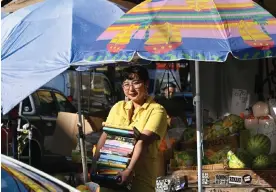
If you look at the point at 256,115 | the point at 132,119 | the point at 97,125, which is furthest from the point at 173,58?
the point at 97,125

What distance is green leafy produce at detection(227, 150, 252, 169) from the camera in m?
6.56

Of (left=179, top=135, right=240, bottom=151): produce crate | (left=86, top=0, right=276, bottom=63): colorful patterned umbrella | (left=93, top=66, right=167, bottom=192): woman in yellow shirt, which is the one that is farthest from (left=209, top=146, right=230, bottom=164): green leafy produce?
(left=86, top=0, right=276, bottom=63): colorful patterned umbrella

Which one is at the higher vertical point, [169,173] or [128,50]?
[128,50]

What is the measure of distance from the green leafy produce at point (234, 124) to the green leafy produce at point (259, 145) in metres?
0.55

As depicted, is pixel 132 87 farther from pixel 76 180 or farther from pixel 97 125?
pixel 97 125

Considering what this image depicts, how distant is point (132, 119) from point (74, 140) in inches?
152

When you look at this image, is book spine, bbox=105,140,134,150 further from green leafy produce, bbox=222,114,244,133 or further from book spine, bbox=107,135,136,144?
green leafy produce, bbox=222,114,244,133

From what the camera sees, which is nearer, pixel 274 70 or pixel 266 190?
pixel 266 190

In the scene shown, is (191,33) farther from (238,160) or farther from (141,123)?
(238,160)

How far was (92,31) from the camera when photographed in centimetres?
736

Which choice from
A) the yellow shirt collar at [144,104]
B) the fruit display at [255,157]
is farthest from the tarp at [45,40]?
the fruit display at [255,157]

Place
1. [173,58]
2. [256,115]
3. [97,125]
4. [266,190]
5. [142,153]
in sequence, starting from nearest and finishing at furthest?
1. [173,58]
2. [142,153]
3. [266,190]
4. [256,115]
5. [97,125]

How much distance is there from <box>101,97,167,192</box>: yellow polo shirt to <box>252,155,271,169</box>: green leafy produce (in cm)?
143

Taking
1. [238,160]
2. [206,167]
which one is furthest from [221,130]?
[206,167]
